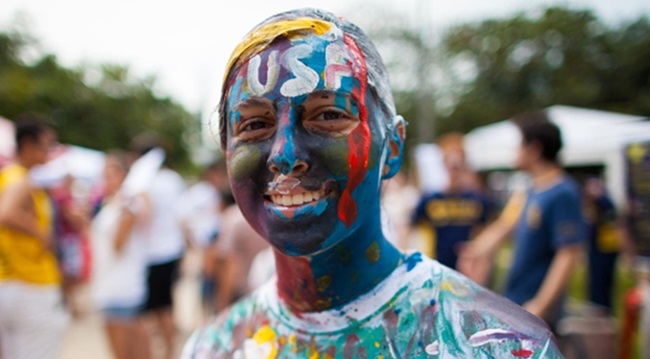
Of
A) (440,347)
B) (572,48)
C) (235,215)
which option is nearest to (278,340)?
(440,347)

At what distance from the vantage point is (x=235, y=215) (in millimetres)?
4422

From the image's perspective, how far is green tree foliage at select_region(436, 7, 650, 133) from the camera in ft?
89.4

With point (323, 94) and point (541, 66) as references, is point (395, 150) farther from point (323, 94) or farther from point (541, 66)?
point (541, 66)

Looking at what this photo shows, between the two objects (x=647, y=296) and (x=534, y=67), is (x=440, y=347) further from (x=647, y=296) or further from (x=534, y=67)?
(x=534, y=67)

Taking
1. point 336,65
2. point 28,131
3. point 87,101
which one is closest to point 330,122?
point 336,65

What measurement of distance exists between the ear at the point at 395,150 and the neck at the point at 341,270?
14 centimetres

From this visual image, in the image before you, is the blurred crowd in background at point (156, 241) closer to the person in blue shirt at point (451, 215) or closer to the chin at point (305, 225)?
the person in blue shirt at point (451, 215)

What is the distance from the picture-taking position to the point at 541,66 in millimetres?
31281

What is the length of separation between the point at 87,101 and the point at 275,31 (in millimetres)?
25527

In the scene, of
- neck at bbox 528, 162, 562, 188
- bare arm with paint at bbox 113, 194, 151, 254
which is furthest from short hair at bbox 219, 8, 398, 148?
bare arm with paint at bbox 113, 194, 151, 254

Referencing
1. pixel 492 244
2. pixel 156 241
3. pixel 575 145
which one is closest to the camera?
pixel 492 244

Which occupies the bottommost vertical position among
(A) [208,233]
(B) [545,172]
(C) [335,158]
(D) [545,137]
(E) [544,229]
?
(A) [208,233]

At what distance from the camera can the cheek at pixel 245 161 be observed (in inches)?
49.7

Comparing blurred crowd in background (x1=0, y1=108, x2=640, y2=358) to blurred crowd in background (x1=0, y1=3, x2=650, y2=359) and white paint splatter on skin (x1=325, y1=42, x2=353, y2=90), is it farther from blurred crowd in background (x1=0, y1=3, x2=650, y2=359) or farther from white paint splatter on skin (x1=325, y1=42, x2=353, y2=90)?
white paint splatter on skin (x1=325, y1=42, x2=353, y2=90)
